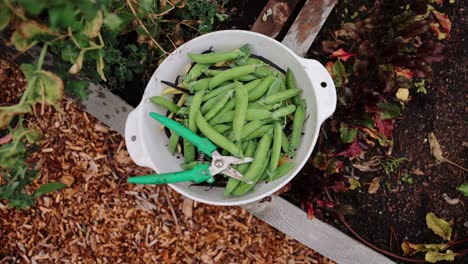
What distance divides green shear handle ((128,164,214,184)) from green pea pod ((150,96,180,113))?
22cm

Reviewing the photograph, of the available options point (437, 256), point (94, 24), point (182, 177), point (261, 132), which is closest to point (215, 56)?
point (261, 132)

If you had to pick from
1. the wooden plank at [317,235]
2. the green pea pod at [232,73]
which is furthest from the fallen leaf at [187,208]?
the green pea pod at [232,73]

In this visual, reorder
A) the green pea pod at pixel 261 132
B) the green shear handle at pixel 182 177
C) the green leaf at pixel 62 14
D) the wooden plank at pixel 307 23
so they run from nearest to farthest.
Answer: the green leaf at pixel 62 14 → the green shear handle at pixel 182 177 → the green pea pod at pixel 261 132 → the wooden plank at pixel 307 23

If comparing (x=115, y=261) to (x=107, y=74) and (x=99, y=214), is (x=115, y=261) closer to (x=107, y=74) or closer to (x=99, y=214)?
(x=99, y=214)

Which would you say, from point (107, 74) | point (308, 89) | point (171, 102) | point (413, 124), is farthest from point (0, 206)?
point (413, 124)

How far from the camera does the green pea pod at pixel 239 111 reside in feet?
5.37

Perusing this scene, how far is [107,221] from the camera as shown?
211 cm

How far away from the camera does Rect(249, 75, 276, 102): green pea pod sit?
1.70 meters

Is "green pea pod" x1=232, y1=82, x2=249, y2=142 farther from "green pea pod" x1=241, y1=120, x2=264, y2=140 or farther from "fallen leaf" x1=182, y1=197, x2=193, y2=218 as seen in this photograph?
"fallen leaf" x1=182, y1=197, x2=193, y2=218

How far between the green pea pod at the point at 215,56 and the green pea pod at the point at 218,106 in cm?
11

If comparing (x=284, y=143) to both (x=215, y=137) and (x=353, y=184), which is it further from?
(x=353, y=184)

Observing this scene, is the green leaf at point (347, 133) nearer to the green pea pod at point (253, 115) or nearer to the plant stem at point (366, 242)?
the plant stem at point (366, 242)

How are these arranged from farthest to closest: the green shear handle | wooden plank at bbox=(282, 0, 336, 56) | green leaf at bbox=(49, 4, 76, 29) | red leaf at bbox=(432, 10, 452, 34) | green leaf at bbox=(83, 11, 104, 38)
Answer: red leaf at bbox=(432, 10, 452, 34) → wooden plank at bbox=(282, 0, 336, 56) → the green shear handle → green leaf at bbox=(83, 11, 104, 38) → green leaf at bbox=(49, 4, 76, 29)

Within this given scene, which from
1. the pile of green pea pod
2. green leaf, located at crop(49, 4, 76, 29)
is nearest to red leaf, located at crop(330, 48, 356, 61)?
the pile of green pea pod
